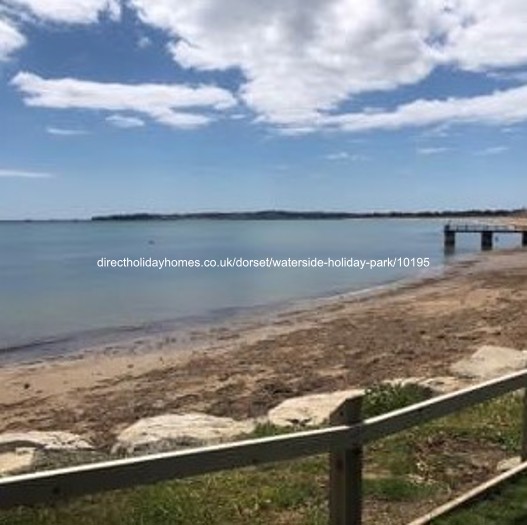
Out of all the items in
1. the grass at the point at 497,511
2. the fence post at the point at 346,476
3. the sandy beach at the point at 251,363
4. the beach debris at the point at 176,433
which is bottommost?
the sandy beach at the point at 251,363

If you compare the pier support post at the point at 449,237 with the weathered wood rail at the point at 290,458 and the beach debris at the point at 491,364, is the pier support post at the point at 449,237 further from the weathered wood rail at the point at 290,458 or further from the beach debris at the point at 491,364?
the weathered wood rail at the point at 290,458

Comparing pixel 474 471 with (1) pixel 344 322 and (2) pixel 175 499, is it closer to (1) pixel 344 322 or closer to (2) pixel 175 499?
(2) pixel 175 499

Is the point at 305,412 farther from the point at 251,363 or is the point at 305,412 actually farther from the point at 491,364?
the point at 251,363

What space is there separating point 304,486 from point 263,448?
2.24 metres

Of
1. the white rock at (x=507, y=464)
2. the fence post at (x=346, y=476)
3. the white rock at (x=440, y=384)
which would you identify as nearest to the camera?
the fence post at (x=346, y=476)

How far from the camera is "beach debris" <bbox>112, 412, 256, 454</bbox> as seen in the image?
29.2 feet

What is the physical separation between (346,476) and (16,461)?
4108 millimetres

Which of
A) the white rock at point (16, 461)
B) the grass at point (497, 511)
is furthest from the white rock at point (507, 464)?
the white rock at point (16, 461)

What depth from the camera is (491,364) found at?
14.2 metres

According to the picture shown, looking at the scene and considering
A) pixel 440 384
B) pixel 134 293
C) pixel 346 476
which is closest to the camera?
pixel 346 476

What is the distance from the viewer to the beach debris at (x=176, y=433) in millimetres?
8914

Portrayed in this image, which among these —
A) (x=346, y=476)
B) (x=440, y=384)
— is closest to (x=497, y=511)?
(x=346, y=476)

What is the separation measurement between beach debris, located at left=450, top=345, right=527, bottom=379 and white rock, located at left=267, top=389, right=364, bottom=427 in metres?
2.69

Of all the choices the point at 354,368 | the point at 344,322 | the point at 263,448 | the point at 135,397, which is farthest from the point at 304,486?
the point at 344,322
